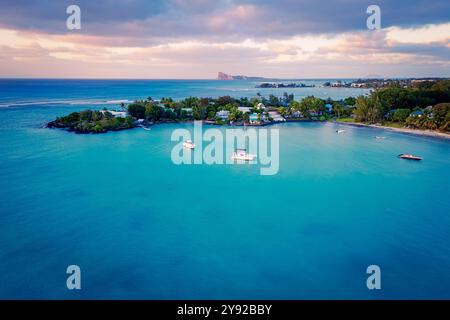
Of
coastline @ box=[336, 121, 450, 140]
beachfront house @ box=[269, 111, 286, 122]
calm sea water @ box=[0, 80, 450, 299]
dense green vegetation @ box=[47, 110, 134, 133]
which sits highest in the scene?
beachfront house @ box=[269, 111, 286, 122]

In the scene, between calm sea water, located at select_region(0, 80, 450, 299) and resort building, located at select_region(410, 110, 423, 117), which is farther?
resort building, located at select_region(410, 110, 423, 117)

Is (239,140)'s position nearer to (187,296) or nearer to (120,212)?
(120,212)

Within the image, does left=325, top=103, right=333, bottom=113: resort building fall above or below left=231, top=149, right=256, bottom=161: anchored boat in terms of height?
above

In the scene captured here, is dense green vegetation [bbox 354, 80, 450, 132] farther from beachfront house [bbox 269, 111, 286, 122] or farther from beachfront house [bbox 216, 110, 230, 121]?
beachfront house [bbox 216, 110, 230, 121]

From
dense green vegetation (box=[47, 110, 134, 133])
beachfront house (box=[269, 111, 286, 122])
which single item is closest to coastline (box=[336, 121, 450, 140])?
beachfront house (box=[269, 111, 286, 122])

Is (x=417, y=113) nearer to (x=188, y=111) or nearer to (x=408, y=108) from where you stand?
(x=408, y=108)

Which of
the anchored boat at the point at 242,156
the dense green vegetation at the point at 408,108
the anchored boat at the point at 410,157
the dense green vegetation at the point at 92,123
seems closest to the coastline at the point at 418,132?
the dense green vegetation at the point at 408,108

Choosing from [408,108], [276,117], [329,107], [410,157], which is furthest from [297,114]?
[410,157]

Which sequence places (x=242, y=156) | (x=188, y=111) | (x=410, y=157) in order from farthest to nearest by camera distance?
(x=188, y=111), (x=410, y=157), (x=242, y=156)

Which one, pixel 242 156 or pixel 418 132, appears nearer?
pixel 242 156

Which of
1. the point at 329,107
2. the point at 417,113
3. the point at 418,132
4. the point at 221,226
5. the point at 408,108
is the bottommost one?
the point at 221,226

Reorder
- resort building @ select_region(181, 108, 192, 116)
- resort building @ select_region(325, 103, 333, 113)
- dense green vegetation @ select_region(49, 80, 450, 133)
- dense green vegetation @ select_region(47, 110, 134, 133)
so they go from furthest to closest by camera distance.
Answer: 1. resort building @ select_region(325, 103, 333, 113)
2. resort building @ select_region(181, 108, 192, 116)
3. dense green vegetation @ select_region(49, 80, 450, 133)
4. dense green vegetation @ select_region(47, 110, 134, 133)
